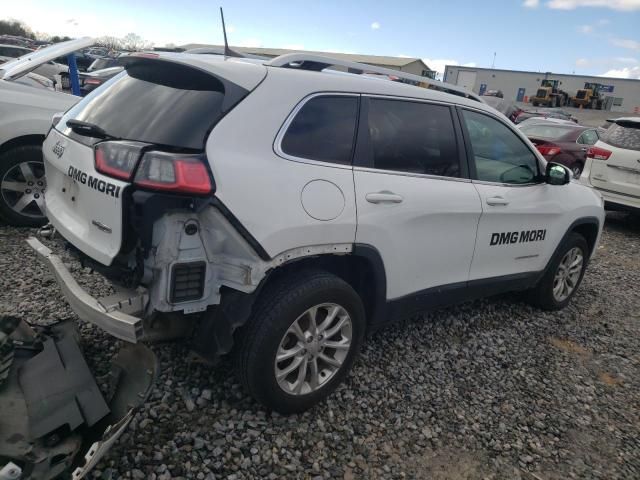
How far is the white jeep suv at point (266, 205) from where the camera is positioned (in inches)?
88.0

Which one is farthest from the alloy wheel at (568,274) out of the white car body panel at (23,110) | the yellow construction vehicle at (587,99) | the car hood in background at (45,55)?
the yellow construction vehicle at (587,99)

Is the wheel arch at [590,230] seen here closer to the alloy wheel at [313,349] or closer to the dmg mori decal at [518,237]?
the dmg mori decal at [518,237]

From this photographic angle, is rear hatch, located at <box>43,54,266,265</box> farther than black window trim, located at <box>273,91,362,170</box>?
No

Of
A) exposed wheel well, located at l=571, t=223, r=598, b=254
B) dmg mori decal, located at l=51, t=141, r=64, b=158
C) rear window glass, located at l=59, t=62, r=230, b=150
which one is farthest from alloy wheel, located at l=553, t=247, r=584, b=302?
dmg mori decal, located at l=51, t=141, r=64, b=158

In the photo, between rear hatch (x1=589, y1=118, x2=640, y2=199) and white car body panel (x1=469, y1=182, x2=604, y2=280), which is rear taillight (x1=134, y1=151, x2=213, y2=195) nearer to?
white car body panel (x1=469, y1=182, x2=604, y2=280)

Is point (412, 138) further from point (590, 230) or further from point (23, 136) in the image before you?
point (23, 136)

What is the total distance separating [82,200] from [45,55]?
288 cm

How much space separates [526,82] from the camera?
64562 mm

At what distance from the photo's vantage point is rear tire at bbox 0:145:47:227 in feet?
15.3

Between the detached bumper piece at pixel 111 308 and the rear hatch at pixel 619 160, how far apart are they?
7.67 metres

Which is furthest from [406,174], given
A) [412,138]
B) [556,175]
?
[556,175]

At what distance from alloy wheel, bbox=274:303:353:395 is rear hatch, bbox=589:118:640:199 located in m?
6.65

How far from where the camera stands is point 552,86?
53.2 m

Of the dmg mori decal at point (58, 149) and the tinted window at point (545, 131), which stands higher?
the dmg mori decal at point (58, 149)
